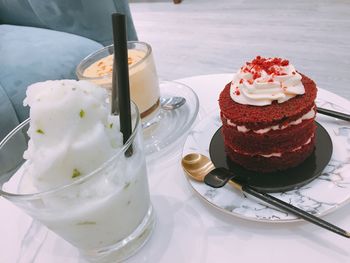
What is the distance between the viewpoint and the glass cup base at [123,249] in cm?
60

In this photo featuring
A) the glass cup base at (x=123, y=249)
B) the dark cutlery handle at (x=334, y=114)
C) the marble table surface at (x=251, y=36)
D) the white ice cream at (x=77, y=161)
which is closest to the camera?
the white ice cream at (x=77, y=161)

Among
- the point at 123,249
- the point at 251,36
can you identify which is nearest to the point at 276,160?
the point at 123,249

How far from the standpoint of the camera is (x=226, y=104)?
2.32 feet

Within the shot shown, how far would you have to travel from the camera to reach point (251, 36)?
247 cm

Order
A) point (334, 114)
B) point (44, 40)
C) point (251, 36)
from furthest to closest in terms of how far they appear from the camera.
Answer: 1. point (251, 36)
2. point (44, 40)
3. point (334, 114)

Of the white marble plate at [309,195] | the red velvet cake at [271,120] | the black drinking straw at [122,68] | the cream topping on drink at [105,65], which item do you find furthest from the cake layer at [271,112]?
the cream topping on drink at [105,65]

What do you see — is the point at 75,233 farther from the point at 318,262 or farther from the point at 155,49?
the point at 155,49

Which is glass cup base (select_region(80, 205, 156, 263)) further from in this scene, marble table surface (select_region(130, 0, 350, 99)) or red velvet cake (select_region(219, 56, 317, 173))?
marble table surface (select_region(130, 0, 350, 99))

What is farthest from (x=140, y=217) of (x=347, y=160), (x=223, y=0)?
(x=223, y=0)

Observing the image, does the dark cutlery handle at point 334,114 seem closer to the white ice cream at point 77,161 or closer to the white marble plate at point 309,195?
the white marble plate at point 309,195

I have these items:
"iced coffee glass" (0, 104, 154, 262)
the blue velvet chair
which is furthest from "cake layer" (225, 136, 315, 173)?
the blue velvet chair

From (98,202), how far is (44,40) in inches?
47.3

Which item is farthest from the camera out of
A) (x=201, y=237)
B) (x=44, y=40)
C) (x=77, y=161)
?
(x=44, y=40)

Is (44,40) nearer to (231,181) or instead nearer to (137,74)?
(137,74)
